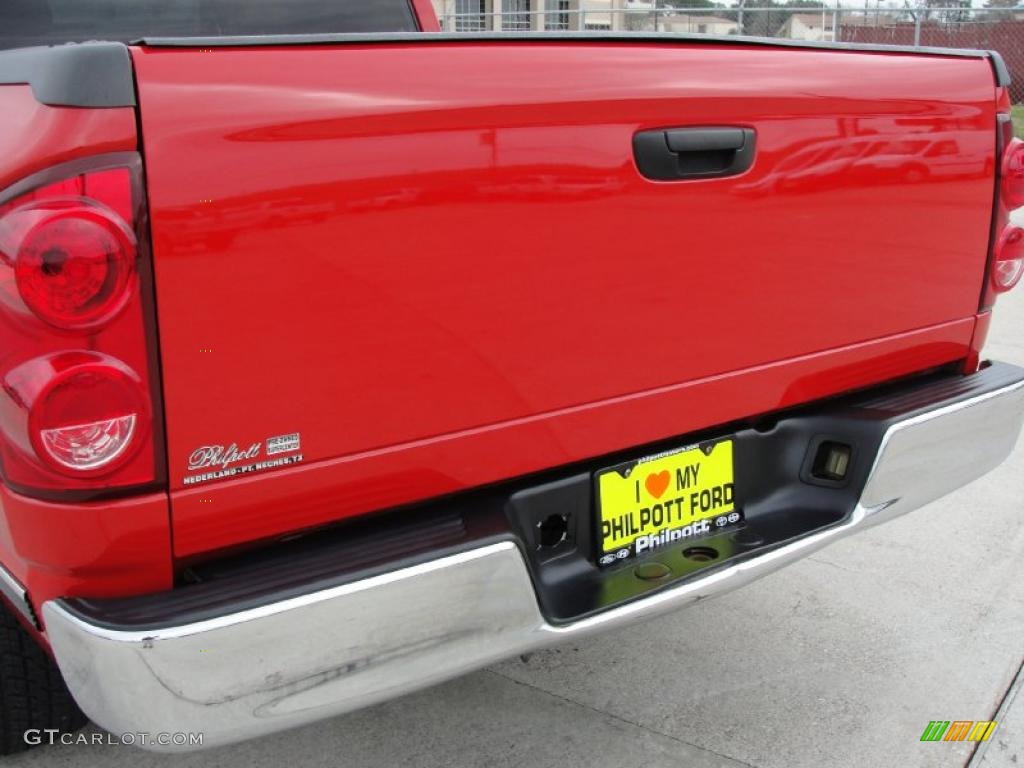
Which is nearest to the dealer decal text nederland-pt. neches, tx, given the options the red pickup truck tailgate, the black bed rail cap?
the red pickup truck tailgate

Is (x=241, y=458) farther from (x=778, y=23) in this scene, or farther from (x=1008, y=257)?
(x=778, y=23)

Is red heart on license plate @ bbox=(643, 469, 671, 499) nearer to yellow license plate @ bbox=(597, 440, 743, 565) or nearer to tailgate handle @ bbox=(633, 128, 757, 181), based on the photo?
yellow license plate @ bbox=(597, 440, 743, 565)

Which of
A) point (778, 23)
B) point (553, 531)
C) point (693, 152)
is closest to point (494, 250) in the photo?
point (693, 152)

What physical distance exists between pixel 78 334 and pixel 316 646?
63 centimetres

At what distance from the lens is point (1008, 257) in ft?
9.01

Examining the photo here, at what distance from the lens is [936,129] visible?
246 centimetres

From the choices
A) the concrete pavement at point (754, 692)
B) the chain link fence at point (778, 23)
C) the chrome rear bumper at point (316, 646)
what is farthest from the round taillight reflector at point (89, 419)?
the chain link fence at point (778, 23)

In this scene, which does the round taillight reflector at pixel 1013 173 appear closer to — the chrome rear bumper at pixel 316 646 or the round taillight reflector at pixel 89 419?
the chrome rear bumper at pixel 316 646

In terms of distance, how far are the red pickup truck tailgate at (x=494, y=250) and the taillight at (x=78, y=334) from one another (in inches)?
1.7

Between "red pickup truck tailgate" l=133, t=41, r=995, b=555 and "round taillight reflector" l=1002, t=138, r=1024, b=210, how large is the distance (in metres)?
0.17

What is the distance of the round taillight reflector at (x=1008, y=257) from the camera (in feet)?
8.91

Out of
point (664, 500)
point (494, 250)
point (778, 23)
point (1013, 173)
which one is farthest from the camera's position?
point (778, 23)

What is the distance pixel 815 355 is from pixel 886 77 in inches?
25.5

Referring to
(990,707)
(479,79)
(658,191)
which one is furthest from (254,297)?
(990,707)
